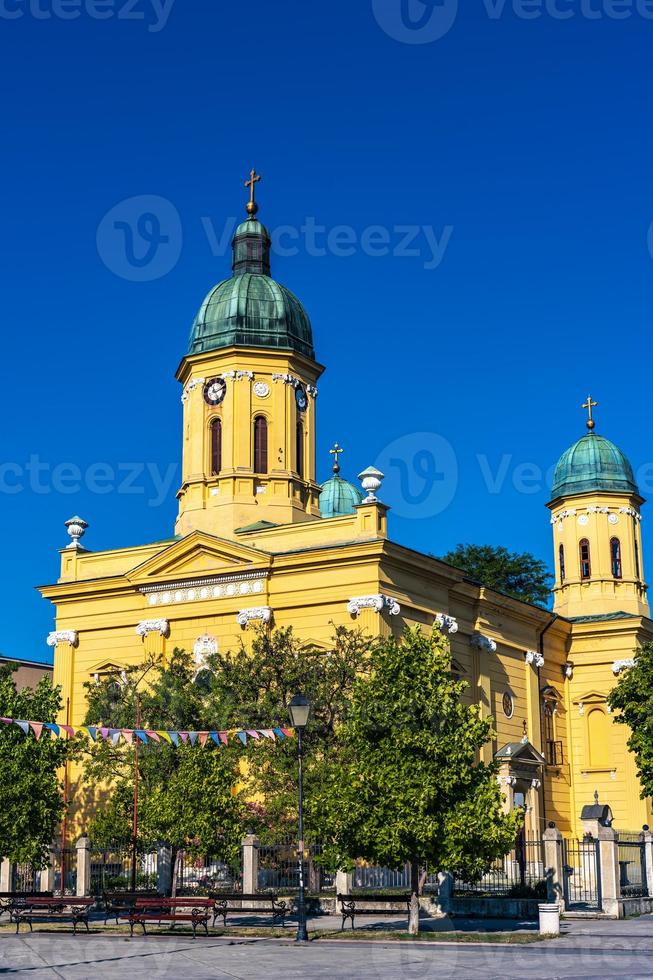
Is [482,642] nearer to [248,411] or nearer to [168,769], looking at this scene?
[248,411]

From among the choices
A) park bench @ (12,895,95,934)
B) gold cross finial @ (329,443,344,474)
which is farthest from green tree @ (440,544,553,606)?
park bench @ (12,895,95,934)

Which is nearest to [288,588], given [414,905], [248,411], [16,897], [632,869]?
[248,411]

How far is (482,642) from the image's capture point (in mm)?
46750

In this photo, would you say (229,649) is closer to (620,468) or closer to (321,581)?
(321,581)

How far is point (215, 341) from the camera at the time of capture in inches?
1870

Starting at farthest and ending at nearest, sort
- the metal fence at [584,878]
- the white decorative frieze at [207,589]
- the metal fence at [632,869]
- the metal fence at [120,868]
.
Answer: the white decorative frieze at [207,589]
the metal fence at [120,868]
the metal fence at [632,869]
the metal fence at [584,878]

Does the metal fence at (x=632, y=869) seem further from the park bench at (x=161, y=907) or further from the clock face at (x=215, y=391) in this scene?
the clock face at (x=215, y=391)

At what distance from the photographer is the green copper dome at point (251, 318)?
47312 millimetres

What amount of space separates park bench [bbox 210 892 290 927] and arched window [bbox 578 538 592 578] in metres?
29.5

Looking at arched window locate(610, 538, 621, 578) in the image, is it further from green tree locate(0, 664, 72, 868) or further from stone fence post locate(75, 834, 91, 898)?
stone fence post locate(75, 834, 91, 898)

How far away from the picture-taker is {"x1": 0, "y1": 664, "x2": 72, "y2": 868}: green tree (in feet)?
113

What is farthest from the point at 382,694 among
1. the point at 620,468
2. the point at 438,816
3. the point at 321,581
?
the point at 620,468

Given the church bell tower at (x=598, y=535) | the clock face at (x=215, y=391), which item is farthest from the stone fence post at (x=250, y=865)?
the church bell tower at (x=598, y=535)

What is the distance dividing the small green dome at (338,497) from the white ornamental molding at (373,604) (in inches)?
801
